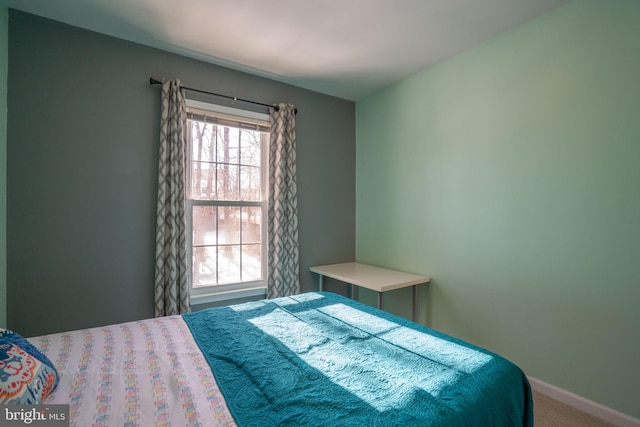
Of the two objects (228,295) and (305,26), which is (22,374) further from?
(305,26)

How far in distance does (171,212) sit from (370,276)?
1.83 m

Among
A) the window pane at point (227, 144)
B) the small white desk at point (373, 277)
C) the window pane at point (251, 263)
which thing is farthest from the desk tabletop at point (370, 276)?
the window pane at point (227, 144)

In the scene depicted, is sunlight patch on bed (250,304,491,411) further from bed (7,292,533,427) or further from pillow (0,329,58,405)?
pillow (0,329,58,405)

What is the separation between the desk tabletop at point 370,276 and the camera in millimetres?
2492

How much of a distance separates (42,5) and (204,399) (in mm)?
2599

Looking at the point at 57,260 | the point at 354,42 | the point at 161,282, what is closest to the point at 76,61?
the point at 57,260

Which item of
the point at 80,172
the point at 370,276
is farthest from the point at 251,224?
the point at 80,172

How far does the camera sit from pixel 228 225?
9.18 ft

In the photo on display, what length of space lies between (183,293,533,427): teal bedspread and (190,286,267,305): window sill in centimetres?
95

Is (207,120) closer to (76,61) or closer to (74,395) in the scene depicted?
(76,61)

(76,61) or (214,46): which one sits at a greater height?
(214,46)

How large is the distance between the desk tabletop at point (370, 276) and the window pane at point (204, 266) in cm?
99

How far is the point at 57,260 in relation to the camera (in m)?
2.07

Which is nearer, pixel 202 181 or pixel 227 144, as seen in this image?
pixel 202 181
